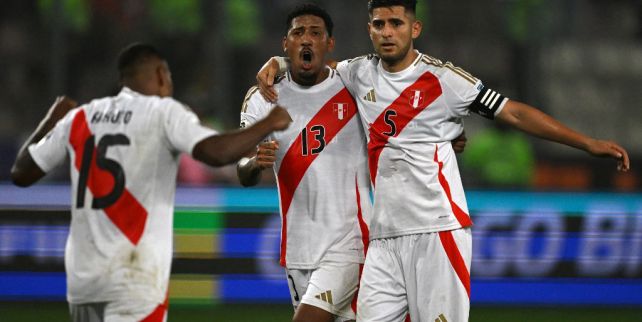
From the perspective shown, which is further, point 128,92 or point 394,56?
point 394,56

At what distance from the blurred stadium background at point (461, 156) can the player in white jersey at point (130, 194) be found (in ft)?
18.6

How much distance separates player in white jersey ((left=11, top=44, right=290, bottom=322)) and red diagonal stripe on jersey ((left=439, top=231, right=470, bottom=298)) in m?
1.51

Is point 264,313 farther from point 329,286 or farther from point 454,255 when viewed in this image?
point 454,255

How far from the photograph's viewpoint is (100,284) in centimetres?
493

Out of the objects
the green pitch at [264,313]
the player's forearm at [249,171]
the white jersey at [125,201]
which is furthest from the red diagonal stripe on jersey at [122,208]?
the green pitch at [264,313]

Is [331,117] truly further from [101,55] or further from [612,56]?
[612,56]

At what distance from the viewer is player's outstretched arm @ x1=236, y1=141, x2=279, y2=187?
5.88 meters

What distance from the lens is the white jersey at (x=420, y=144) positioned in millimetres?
6074

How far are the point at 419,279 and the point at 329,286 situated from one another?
0.60 m

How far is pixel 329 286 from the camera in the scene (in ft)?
20.7

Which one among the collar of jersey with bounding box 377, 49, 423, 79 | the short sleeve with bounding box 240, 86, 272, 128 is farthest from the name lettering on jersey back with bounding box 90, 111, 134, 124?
the collar of jersey with bounding box 377, 49, 423, 79

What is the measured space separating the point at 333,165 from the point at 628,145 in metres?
8.87

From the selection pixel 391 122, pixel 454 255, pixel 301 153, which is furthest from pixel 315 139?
pixel 454 255

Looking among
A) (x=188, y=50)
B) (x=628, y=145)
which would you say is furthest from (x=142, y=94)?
(x=628, y=145)
